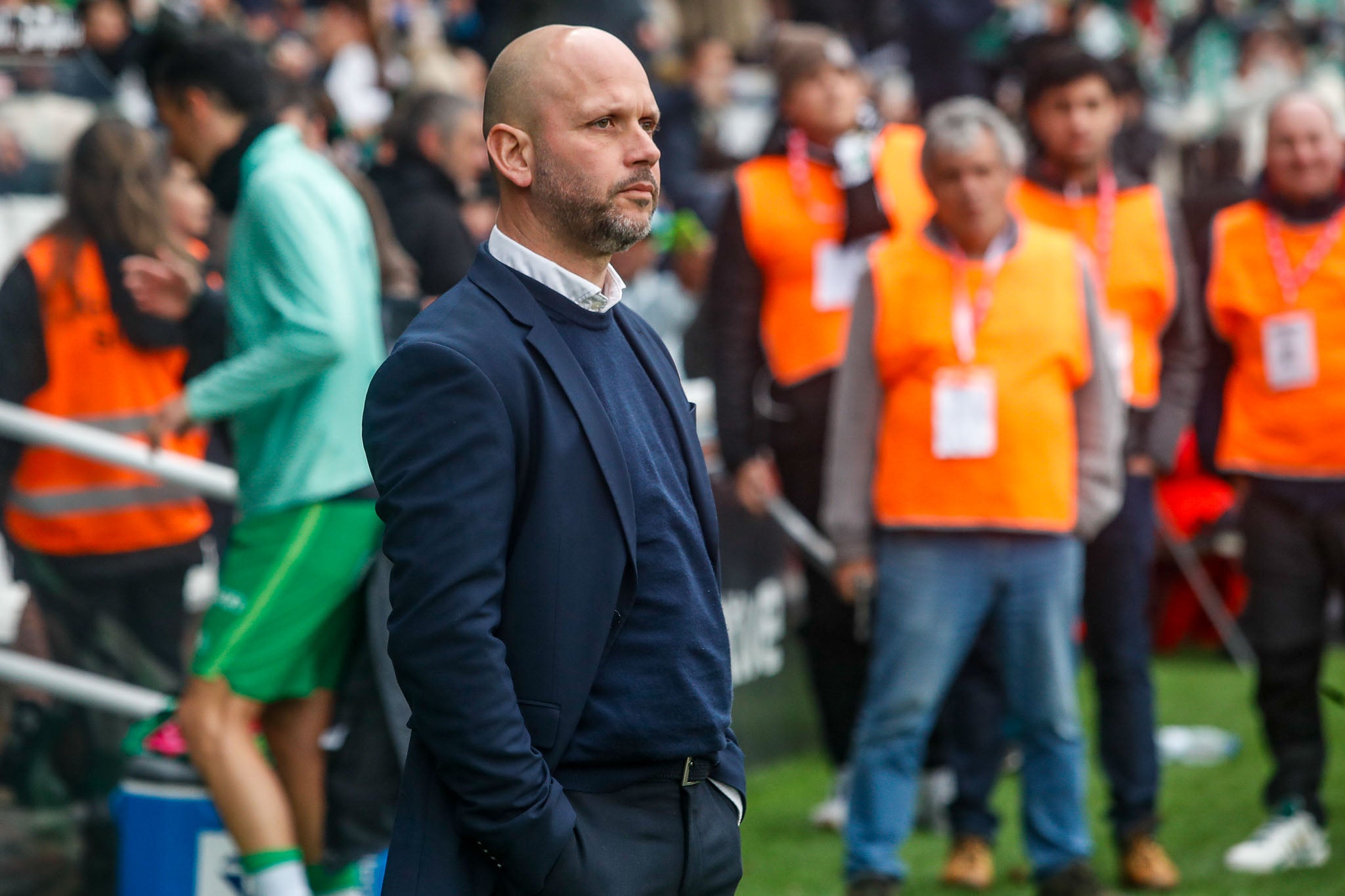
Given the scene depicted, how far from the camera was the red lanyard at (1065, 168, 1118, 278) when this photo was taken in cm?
536

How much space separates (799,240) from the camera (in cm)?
580

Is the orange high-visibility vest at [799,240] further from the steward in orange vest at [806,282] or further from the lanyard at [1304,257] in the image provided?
the lanyard at [1304,257]

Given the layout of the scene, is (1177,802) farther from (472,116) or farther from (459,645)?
(459,645)

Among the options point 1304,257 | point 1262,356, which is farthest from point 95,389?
point 1304,257

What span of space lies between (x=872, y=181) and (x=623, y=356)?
3399 mm

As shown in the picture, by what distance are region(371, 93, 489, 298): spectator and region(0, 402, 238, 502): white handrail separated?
160 centimetres

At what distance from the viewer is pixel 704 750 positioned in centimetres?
248

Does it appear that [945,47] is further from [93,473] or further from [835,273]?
[93,473]

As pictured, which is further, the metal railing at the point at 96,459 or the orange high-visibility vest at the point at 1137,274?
the orange high-visibility vest at the point at 1137,274

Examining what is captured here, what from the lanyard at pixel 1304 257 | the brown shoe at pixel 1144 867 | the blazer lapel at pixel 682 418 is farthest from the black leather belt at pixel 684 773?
the lanyard at pixel 1304 257

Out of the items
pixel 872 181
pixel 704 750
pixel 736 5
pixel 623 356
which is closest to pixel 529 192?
pixel 623 356

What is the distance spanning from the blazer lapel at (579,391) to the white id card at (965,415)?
2.42 meters

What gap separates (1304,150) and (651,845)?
151 inches

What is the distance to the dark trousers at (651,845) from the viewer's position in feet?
7.58
